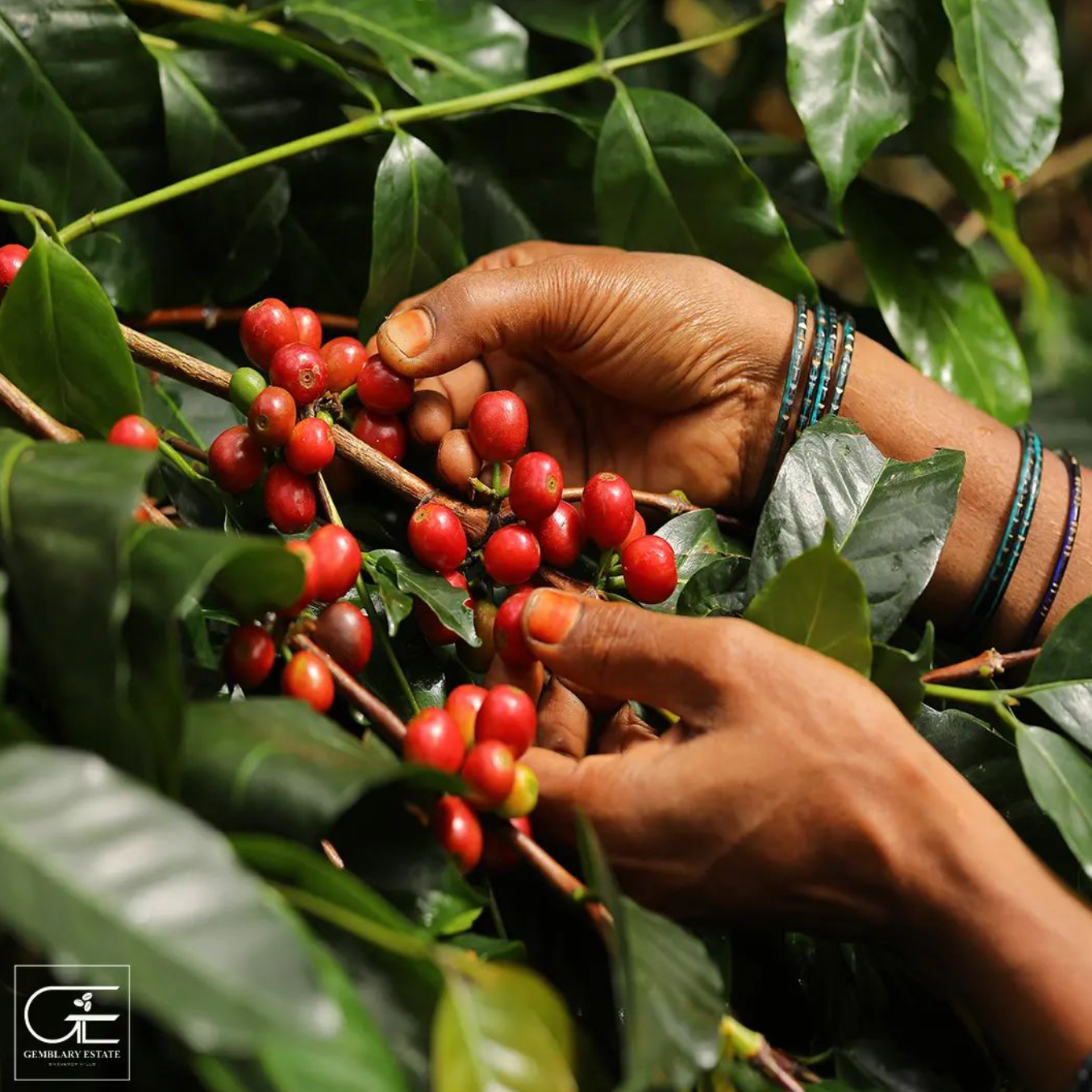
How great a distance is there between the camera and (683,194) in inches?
42.0

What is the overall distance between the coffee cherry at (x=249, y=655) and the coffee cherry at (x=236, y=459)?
0.54ft

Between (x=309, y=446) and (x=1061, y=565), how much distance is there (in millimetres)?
717

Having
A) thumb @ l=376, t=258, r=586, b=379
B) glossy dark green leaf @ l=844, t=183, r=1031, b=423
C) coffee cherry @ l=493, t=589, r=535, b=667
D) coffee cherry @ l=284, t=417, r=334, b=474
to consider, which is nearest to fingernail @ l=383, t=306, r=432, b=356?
thumb @ l=376, t=258, r=586, b=379

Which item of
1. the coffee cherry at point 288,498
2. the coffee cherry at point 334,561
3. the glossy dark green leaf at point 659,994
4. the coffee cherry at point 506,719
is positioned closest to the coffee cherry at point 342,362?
the coffee cherry at point 288,498

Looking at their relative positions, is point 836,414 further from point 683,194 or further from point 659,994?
point 659,994

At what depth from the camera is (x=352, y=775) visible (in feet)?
1.66

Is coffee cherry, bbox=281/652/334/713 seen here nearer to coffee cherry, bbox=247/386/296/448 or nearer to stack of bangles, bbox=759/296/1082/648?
coffee cherry, bbox=247/386/296/448

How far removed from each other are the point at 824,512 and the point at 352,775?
421 mm

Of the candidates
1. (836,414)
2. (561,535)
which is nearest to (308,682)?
(561,535)

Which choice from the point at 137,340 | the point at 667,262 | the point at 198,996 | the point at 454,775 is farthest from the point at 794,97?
the point at 198,996

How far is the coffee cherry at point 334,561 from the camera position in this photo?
656mm

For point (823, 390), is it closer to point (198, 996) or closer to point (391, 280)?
point (391, 280)

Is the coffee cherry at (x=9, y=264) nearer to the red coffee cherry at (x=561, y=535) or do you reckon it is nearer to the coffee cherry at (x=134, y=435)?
the coffee cherry at (x=134, y=435)

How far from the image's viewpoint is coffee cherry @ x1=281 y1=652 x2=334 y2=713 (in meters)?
0.63
